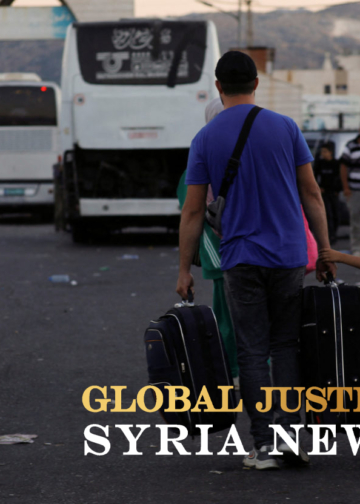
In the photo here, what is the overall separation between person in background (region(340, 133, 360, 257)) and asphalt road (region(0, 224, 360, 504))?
148 centimetres

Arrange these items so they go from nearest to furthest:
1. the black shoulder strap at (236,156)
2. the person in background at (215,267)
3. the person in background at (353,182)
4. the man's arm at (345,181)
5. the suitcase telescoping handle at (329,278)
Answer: the black shoulder strap at (236,156) → the suitcase telescoping handle at (329,278) → the person in background at (215,267) → the person in background at (353,182) → the man's arm at (345,181)

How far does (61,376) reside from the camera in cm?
667

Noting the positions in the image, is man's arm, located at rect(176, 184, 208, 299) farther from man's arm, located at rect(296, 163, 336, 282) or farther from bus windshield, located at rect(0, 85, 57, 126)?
bus windshield, located at rect(0, 85, 57, 126)

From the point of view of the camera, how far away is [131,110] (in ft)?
55.2

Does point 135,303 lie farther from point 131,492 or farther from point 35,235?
point 35,235

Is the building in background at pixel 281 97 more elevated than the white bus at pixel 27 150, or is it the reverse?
the white bus at pixel 27 150

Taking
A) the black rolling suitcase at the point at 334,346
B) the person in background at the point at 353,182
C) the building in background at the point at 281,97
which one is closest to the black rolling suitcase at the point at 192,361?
the black rolling suitcase at the point at 334,346

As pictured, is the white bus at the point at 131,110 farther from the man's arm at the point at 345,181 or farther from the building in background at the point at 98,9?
the building in background at the point at 98,9

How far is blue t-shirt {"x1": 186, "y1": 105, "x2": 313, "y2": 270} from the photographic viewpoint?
→ 14.2 feet

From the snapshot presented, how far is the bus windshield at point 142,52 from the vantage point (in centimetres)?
1689

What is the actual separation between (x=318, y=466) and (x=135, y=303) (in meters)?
5.70

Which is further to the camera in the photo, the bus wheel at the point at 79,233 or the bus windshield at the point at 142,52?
the bus wheel at the point at 79,233

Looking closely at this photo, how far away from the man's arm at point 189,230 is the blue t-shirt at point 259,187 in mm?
137

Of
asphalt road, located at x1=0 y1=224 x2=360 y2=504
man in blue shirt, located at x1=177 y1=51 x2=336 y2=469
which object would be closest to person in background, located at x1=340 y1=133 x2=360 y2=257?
asphalt road, located at x1=0 y1=224 x2=360 y2=504
